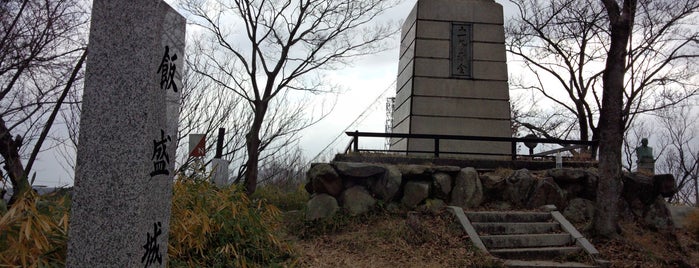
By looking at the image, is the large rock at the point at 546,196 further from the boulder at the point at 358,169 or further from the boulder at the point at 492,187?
the boulder at the point at 358,169

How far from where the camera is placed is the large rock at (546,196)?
884 cm

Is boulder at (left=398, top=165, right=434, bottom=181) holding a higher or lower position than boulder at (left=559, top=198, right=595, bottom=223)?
higher

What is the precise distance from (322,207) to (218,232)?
4232 millimetres

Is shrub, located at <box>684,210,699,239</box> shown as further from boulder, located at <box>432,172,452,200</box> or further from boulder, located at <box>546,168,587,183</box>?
boulder, located at <box>432,172,452,200</box>

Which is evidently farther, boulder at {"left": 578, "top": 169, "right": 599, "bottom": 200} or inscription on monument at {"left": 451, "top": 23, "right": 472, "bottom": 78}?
inscription on monument at {"left": 451, "top": 23, "right": 472, "bottom": 78}

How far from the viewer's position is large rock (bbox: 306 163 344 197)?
8633 mm

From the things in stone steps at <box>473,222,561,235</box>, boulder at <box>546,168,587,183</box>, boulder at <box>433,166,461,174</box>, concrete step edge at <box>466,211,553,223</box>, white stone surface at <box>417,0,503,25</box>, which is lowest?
stone steps at <box>473,222,561,235</box>

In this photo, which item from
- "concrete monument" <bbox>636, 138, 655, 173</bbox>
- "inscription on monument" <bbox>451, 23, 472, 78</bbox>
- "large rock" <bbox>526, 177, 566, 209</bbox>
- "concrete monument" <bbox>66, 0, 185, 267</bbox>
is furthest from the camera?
"concrete monument" <bbox>636, 138, 655, 173</bbox>

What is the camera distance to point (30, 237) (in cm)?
298

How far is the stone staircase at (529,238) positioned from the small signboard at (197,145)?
14.9ft

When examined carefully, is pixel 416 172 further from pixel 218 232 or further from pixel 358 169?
pixel 218 232

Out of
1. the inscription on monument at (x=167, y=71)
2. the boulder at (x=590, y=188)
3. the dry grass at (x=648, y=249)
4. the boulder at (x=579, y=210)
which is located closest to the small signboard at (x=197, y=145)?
the inscription on monument at (x=167, y=71)

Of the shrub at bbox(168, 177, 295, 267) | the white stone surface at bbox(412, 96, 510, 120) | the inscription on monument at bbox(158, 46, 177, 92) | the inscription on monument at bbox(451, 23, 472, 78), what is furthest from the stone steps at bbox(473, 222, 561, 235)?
the inscription on monument at bbox(158, 46, 177, 92)

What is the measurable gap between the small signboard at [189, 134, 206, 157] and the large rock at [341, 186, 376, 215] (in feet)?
8.69
